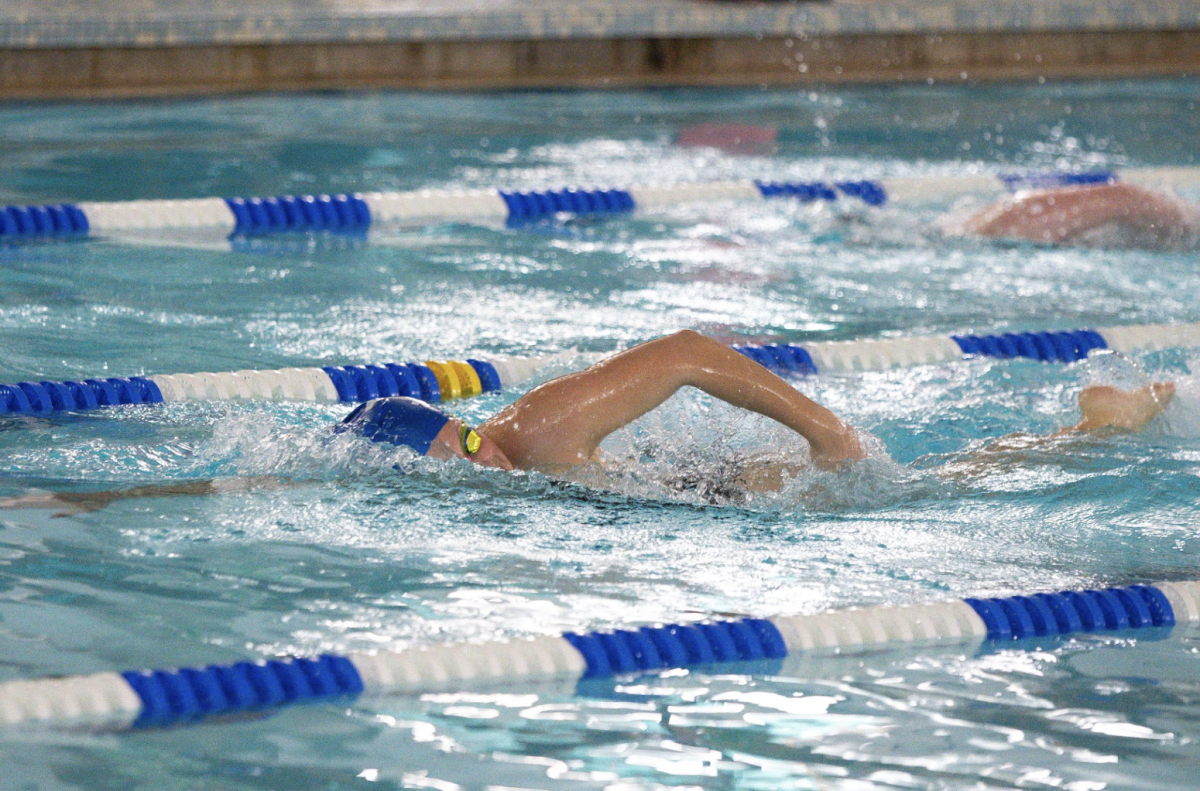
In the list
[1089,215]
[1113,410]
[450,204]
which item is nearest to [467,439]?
[1113,410]

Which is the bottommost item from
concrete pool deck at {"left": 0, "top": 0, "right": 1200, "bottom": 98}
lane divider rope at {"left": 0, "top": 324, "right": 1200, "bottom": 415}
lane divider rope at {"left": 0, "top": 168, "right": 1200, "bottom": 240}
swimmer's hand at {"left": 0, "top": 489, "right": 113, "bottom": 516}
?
swimmer's hand at {"left": 0, "top": 489, "right": 113, "bottom": 516}

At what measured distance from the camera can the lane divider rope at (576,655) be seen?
2.00m

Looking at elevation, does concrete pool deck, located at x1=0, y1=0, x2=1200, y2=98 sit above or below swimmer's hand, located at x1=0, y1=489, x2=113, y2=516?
above

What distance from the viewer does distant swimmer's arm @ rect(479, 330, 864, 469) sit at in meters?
2.59

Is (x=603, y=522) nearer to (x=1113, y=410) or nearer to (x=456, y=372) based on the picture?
(x=456, y=372)

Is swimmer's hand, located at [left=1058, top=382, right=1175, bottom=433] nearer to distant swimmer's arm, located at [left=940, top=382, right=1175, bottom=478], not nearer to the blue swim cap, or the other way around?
distant swimmer's arm, located at [left=940, top=382, right=1175, bottom=478]

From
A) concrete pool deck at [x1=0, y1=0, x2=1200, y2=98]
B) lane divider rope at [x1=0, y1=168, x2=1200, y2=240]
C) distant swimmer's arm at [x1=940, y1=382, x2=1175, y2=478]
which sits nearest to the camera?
distant swimmer's arm at [x1=940, y1=382, x2=1175, y2=478]

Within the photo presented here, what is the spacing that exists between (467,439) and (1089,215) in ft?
10.8

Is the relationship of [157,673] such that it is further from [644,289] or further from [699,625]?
[644,289]

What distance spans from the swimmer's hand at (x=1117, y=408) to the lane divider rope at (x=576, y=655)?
768 millimetres

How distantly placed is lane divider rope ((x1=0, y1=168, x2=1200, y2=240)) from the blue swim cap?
2.81 metres

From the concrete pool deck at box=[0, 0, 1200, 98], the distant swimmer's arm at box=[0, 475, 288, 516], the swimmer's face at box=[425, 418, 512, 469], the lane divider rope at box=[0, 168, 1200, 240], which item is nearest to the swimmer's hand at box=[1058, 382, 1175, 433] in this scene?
the swimmer's face at box=[425, 418, 512, 469]

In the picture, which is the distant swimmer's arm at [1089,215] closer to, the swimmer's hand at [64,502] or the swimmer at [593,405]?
the swimmer at [593,405]

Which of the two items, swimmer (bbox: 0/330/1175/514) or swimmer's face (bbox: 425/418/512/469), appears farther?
swimmer (bbox: 0/330/1175/514)
